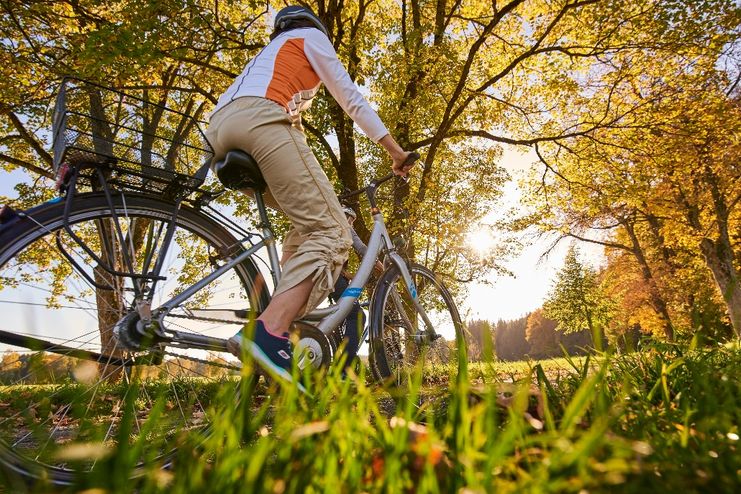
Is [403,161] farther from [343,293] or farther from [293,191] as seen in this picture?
[343,293]

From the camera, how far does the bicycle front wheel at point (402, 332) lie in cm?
307

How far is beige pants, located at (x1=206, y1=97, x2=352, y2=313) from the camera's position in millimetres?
2350

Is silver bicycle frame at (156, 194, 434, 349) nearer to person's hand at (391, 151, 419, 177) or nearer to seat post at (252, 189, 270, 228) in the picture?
seat post at (252, 189, 270, 228)

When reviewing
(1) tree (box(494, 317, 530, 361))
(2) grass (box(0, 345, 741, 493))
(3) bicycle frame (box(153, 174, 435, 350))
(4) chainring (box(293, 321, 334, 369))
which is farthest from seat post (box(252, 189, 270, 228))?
(1) tree (box(494, 317, 530, 361))

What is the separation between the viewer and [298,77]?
2555 mm

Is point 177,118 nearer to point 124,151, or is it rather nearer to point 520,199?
point 520,199

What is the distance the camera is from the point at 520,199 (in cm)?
1516

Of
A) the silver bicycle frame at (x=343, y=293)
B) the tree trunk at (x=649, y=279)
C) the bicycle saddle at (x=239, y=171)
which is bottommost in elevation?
the silver bicycle frame at (x=343, y=293)

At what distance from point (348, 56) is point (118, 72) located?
169 inches

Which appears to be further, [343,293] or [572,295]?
[572,295]

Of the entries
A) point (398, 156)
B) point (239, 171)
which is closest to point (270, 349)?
point (239, 171)

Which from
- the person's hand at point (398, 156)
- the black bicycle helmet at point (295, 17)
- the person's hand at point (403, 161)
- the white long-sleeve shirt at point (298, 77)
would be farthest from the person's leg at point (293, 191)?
the black bicycle helmet at point (295, 17)

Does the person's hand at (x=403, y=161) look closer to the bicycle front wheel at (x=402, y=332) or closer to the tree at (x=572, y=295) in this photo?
the bicycle front wheel at (x=402, y=332)

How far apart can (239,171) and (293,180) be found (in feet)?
1.02
